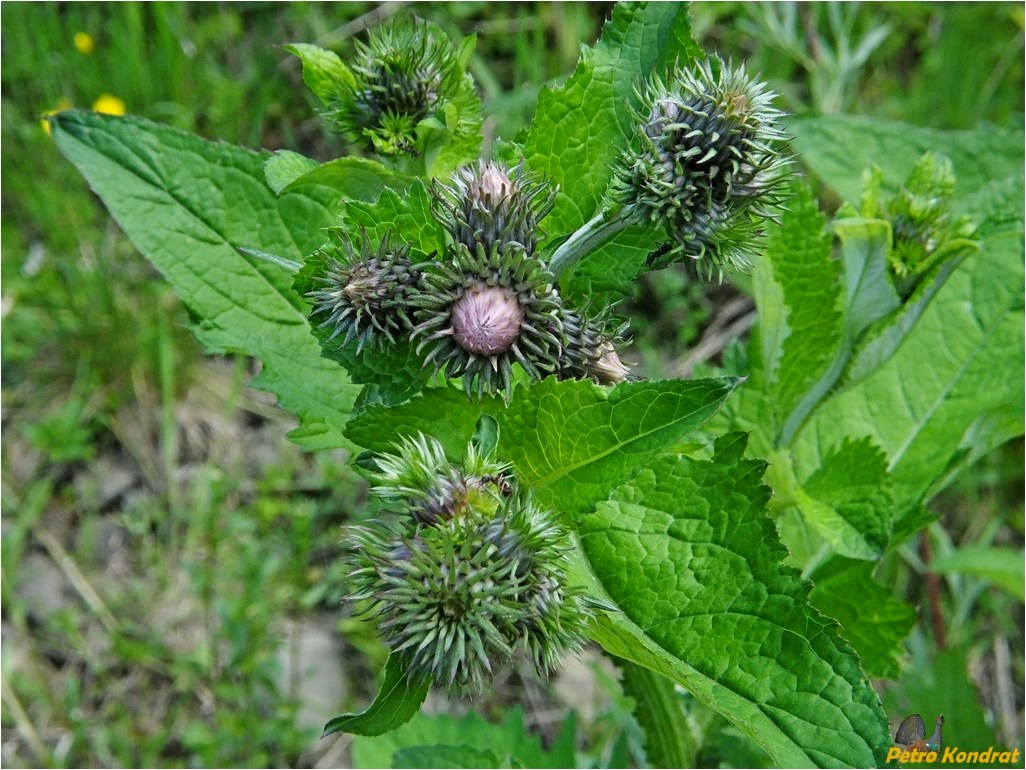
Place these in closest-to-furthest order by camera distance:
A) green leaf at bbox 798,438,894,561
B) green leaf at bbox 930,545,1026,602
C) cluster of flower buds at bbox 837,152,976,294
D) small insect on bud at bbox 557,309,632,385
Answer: small insect on bud at bbox 557,309,632,385 < green leaf at bbox 798,438,894,561 < cluster of flower buds at bbox 837,152,976,294 < green leaf at bbox 930,545,1026,602

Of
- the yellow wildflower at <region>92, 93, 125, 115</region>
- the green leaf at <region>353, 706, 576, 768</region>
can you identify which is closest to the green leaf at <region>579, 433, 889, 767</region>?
the green leaf at <region>353, 706, 576, 768</region>

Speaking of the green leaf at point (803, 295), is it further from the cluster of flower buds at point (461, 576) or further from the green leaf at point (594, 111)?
the cluster of flower buds at point (461, 576)

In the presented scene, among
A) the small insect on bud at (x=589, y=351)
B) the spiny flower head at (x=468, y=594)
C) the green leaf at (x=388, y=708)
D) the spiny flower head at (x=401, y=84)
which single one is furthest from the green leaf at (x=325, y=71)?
the green leaf at (x=388, y=708)

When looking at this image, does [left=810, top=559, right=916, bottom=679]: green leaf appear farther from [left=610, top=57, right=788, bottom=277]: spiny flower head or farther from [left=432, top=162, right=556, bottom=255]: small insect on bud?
[left=432, top=162, right=556, bottom=255]: small insect on bud

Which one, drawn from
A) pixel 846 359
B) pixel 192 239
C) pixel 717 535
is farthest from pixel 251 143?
pixel 717 535

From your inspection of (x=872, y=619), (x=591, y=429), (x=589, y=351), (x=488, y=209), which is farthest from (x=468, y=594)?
(x=872, y=619)

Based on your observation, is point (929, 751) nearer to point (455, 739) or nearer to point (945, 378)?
point (945, 378)

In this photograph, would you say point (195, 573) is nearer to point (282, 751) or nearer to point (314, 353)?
point (282, 751)
